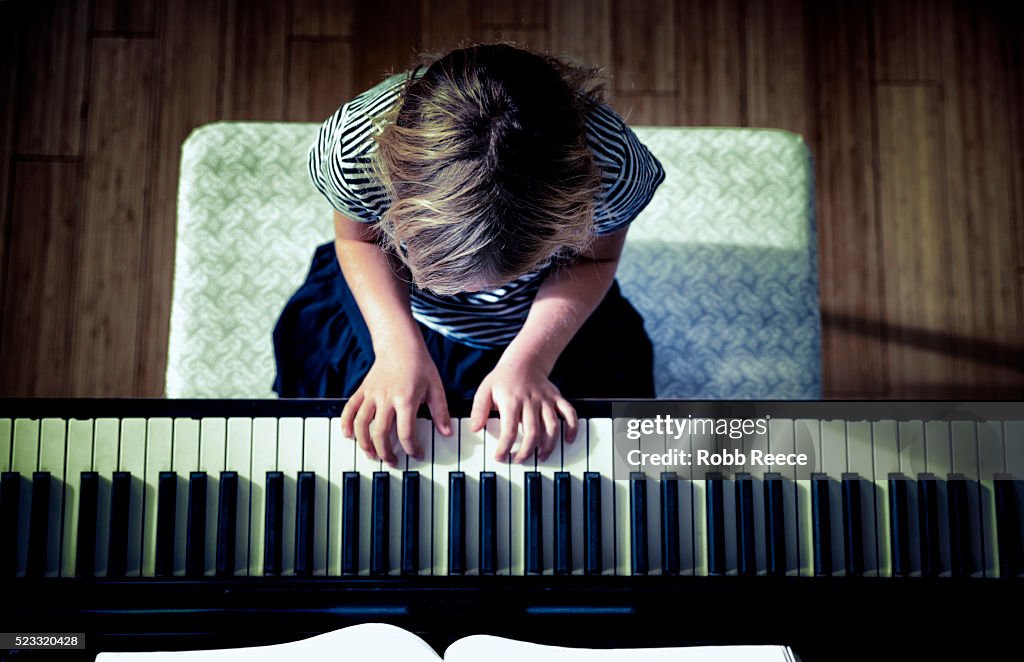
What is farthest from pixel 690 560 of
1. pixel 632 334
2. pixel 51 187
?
pixel 51 187

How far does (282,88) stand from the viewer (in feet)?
4.61

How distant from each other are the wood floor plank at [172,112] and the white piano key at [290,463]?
0.79 metres

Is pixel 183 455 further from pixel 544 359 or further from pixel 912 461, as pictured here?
pixel 912 461

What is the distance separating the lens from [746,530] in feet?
2.41

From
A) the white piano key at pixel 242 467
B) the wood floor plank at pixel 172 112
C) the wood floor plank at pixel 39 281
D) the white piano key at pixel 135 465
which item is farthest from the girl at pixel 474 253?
the wood floor plank at pixel 39 281

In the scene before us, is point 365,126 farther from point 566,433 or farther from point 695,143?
point 695,143

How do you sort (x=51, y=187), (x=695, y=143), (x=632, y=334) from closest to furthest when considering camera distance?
1. (x=632, y=334)
2. (x=695, y=143)
3. (x=51, y=187)

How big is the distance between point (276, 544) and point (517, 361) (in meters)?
0.31

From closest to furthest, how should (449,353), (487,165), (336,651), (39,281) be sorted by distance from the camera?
(487,165) → (336,651) → (449,353) → (39,281)

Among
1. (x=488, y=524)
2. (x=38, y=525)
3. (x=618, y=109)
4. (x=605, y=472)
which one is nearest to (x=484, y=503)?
(x=488, y=524)

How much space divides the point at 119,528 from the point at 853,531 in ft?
2.52

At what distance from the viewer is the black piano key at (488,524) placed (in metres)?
0.72

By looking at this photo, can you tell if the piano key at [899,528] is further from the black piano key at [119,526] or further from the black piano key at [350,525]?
the black piano key at [119,526]

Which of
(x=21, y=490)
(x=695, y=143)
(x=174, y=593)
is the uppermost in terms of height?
(x=695, y=143)
